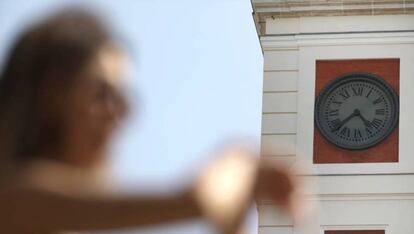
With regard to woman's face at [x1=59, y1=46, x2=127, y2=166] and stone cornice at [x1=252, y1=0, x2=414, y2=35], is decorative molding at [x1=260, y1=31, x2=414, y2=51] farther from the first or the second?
woman's face at [x1=59, y1=46, x2=127, y2=166]

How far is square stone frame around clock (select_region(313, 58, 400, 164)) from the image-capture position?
16.6 meters

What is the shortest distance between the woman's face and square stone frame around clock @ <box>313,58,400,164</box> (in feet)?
50.0

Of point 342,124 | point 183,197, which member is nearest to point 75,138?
point 183,197

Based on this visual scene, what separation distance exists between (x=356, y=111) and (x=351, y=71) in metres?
0.72

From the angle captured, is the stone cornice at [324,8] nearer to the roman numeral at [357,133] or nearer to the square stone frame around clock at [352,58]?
the square stone frame around clock at [352,58]

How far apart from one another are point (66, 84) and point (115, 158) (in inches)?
5.5

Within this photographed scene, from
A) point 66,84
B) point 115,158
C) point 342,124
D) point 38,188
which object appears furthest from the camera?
point 342,124

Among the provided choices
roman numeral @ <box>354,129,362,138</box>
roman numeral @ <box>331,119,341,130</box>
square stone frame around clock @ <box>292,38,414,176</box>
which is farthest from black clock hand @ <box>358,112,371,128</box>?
square stone frame around clock @ <box>292,38,414,176</box>

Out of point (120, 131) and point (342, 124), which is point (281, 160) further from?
point (342, 124)

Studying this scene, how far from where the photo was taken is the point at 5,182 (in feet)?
4.13

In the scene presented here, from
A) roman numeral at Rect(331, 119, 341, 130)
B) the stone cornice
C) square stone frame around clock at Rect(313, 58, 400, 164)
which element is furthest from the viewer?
the stone cornice

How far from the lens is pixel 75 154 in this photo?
1.37m

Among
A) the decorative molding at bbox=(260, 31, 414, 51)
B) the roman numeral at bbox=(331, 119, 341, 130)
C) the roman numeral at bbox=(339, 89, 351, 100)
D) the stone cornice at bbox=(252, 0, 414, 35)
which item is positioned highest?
the stone cornice at bbox=(252, 0, 414, 35)

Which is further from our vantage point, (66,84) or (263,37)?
(263,37)
